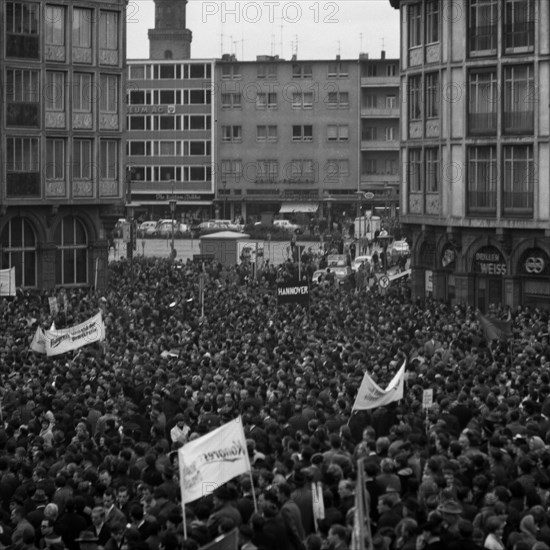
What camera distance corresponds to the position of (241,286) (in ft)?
192

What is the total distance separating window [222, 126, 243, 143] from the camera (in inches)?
4921

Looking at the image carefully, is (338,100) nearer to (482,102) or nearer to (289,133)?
(289,133)

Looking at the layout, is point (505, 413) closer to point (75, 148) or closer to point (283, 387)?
point (283, 387)

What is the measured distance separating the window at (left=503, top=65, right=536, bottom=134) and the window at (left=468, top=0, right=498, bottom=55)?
1.11 metres

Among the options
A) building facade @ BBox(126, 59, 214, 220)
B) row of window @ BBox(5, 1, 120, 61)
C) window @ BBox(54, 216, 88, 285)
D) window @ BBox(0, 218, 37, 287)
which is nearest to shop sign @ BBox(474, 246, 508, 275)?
window @ BBox(54, 216, 88, 285)

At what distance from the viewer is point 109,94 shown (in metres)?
61.7

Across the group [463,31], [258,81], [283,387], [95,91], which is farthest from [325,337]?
[258,81]

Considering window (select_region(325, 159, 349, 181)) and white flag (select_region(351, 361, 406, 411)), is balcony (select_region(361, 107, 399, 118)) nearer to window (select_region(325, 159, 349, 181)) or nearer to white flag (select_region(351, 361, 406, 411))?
window (select_region(325, 159, 349, 181))

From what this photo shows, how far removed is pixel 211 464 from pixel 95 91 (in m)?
44.6

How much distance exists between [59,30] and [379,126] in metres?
66.7

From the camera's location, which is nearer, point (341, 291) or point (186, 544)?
point (186, 544)

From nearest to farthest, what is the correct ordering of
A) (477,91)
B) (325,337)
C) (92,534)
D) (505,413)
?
1. (92,534)
2. (505,413)
3. (325,337)
4. (477,91)

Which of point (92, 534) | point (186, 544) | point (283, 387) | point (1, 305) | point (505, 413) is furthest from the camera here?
point (1, 305)

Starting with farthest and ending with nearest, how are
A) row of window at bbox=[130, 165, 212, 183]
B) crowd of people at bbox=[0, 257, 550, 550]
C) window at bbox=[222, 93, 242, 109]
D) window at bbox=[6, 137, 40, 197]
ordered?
1. row of window at bbox=[130, 165, 212, 183]
2. window at bbox=[222, 93, 242, 109]
3. window at bbox=[6, 137, 40, 197]
4. crowd of people at bbox=[0, 257, 550, 550]
